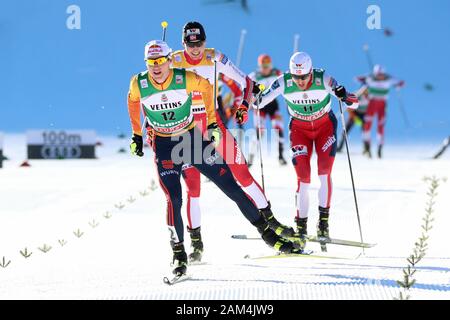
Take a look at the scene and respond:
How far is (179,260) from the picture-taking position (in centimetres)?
636

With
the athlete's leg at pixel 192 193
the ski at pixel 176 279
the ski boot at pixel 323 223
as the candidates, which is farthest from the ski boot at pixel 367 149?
the ski at pixel 176 279

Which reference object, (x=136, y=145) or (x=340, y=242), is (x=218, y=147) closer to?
(x=136, y=145)

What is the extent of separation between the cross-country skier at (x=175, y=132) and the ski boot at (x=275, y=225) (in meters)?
0.35

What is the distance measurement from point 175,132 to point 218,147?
0.37m

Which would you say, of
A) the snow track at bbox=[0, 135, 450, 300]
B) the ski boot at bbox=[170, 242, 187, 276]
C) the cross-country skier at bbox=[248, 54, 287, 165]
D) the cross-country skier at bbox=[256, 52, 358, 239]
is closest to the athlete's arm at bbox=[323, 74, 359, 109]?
the cross-country skier at bbox=[256, 52, 358, 239]

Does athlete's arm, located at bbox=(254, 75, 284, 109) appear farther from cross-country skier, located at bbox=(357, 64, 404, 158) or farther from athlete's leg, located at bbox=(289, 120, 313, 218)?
cross-country skier, located at bbox=(357, 64, 404, 158)

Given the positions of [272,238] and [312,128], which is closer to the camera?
[272,238]

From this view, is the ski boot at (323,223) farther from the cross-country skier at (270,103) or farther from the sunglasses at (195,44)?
the cross-country skier at (270,103)

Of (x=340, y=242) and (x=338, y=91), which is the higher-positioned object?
(x=338, y=91)

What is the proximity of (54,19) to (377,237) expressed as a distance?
29858mm

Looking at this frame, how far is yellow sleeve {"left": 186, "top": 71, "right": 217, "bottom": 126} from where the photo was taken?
21.2 feet

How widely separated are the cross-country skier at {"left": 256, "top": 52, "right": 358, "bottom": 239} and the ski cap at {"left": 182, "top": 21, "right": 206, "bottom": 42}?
91 cm

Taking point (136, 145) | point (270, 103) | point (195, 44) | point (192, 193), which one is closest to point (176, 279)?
point (136, 145)

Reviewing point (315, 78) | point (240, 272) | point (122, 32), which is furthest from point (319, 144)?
point (122, 32)
